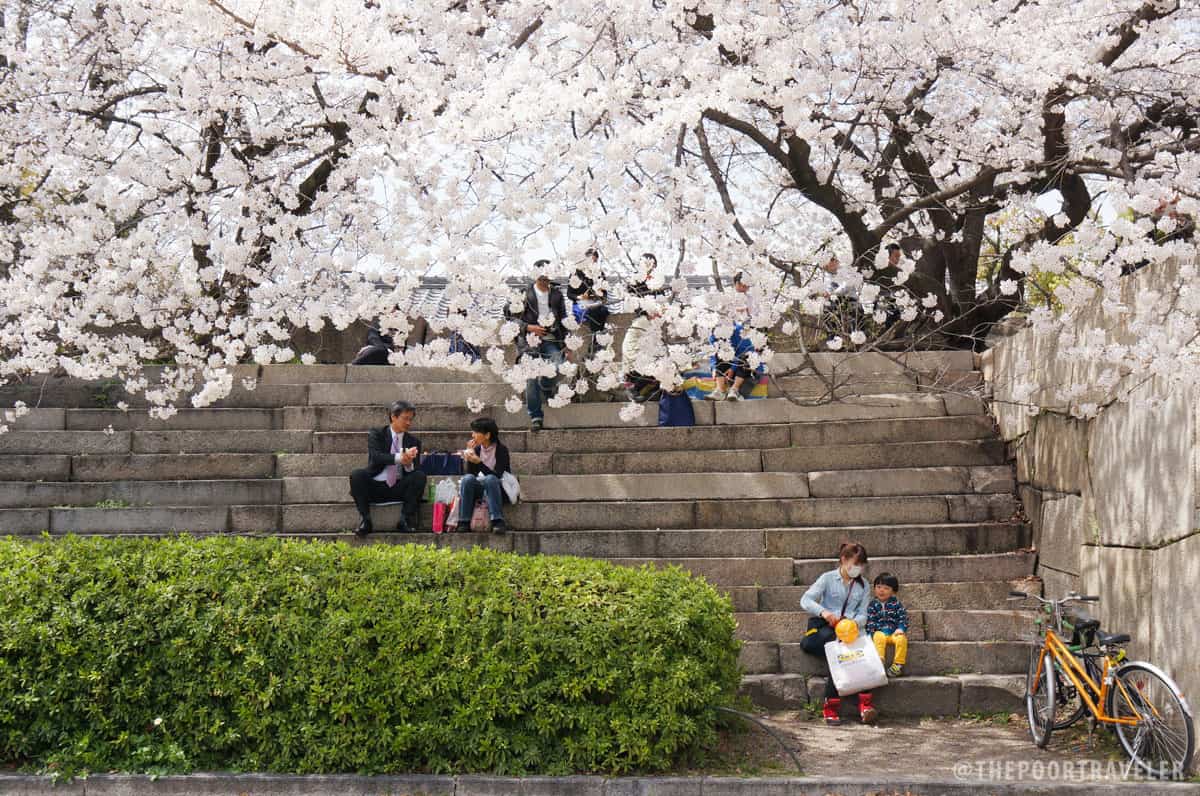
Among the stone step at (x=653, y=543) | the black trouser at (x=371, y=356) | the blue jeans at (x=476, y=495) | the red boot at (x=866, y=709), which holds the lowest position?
the red boot at (x=866, y=709)

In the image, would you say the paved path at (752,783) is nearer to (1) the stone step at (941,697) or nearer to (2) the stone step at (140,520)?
(1) the stone step at (941,697)

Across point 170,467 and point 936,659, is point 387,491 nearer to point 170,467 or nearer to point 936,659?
point 170,467

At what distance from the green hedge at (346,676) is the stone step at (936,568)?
8.04ft

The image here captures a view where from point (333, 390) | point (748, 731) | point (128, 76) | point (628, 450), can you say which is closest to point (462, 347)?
point (333, 390)

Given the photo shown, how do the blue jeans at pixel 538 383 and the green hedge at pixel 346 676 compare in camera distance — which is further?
the blue jeans at pixel 538 383

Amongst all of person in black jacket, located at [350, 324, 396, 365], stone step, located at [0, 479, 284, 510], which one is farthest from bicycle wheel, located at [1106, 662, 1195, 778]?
person in black jacket, located at [350, 324, 396, 365]

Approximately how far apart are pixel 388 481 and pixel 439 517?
19.0 inches

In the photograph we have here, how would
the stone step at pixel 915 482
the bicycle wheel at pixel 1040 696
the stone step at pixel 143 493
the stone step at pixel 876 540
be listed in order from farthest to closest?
the stone step at pixel 143 493 < the stone step at pixel 915 482 < the stone step at pixel 876 540 < the bicycle wheel at pixel 1040 696

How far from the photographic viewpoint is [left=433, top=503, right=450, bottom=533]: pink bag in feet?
28.9

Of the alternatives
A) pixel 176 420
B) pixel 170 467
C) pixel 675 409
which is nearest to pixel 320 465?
pixel 170 467

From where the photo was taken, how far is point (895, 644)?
717 cm

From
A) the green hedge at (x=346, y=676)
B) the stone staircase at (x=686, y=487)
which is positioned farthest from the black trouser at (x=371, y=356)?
the green hedge at (x=346, y=676)

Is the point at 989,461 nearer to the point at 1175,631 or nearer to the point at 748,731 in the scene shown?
the point at 1175,631

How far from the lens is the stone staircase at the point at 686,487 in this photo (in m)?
7.75
